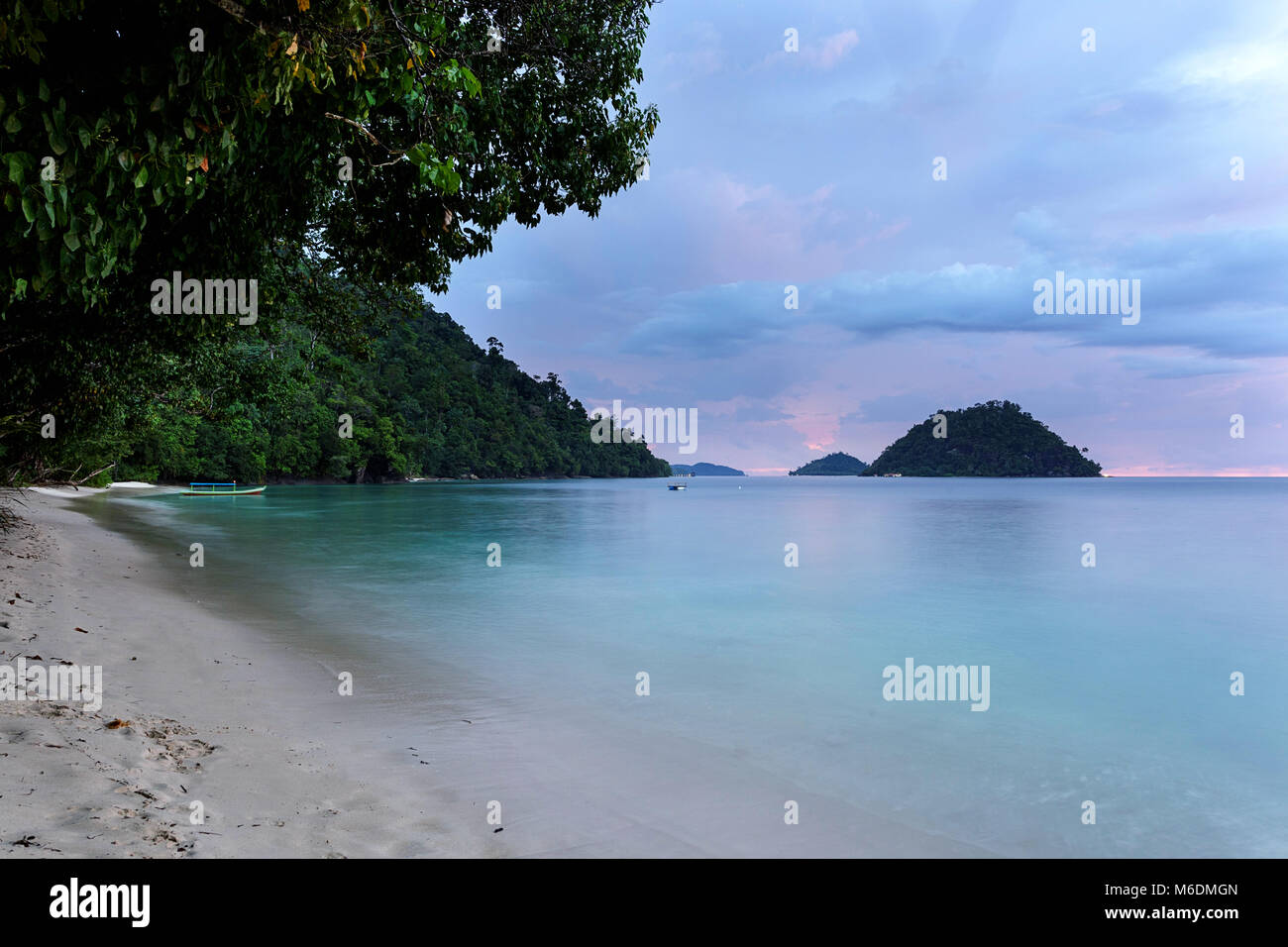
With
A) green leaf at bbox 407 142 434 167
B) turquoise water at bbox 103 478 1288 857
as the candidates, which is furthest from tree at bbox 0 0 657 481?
turquoise water at bbox 103 478 1288 857

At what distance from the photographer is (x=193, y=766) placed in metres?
5.13

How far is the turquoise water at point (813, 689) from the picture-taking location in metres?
5.79

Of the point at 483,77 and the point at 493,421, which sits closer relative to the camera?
the point at 483,77

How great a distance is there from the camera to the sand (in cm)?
400

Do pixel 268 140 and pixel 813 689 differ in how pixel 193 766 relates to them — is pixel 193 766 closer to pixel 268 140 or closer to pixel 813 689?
pixel 268 140

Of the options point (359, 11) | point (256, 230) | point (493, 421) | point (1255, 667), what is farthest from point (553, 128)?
point (493, 421)

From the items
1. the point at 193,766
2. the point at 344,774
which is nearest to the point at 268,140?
the point at 193,766

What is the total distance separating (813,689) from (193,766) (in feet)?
24.1

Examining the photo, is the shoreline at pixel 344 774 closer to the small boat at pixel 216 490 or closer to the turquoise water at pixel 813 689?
the turquoise water at pixel 813 689

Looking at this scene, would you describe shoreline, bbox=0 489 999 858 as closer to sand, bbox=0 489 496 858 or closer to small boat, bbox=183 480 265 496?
sand, bbox=0 489 496 858

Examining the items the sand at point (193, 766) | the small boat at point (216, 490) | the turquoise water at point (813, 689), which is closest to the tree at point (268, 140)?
the sand at point (193, 766)

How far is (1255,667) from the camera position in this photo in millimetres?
12312
